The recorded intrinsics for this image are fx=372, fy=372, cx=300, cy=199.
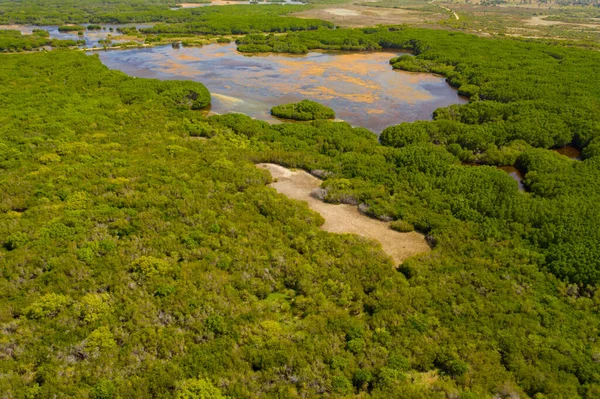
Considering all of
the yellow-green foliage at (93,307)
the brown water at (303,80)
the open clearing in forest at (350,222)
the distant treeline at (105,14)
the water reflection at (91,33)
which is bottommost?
the yellow-green foliage at (93,307)

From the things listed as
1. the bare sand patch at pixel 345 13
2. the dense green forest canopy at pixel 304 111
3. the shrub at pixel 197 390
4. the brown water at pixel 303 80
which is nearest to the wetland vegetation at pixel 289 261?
the shrub at pixel 197 390

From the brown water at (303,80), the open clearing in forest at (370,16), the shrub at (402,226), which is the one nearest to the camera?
the shrub at (402,226)

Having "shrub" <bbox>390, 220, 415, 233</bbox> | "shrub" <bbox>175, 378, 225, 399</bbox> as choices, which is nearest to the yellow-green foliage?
"shrub" <bbox>175, 378, 225, 399</bbox>

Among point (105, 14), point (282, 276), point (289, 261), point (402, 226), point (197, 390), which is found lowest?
point (197, 390)

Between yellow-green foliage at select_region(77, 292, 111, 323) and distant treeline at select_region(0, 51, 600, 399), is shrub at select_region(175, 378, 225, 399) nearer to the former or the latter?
distant treeline at select_region(0, 51, 600, 399)

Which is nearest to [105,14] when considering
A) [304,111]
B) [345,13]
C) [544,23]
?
[345,13]

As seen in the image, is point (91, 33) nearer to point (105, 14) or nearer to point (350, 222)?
point (105, 14)

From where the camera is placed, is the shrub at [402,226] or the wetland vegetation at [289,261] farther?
the shrub at [402,226]

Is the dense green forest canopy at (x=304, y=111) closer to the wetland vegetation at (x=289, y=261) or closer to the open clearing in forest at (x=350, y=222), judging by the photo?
the wetland vegetation at (x=289, y=261)
